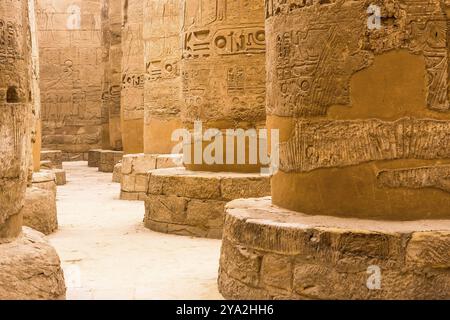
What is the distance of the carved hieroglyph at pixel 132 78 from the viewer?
1194 centimetres

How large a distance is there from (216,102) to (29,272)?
3609 mm

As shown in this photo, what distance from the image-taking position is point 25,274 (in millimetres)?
3689

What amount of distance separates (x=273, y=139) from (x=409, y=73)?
3.27 feet

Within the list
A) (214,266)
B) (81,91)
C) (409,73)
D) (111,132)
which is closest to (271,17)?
(409,73)

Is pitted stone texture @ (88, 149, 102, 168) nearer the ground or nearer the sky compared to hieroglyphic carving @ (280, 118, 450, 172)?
nearer the ground

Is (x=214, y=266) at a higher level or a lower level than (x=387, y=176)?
lower

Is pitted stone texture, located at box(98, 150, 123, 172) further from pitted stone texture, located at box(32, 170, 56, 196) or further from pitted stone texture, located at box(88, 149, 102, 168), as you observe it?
pitted stone texture, located at box(32, 170, 56, 196)

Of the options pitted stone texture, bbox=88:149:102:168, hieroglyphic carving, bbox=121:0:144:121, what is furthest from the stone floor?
pitted stone texture, bbox=88:149:102:168

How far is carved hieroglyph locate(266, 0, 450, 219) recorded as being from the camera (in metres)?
4.02

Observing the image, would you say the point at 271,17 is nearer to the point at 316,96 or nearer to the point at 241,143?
the point at 316,96

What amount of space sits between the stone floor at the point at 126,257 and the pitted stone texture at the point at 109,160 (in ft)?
17.3

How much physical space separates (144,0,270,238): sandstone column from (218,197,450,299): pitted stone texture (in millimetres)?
2427

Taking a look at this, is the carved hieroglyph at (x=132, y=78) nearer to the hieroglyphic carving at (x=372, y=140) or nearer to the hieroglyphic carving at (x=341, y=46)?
the hieroglyphic carving at (x=341, y=46)

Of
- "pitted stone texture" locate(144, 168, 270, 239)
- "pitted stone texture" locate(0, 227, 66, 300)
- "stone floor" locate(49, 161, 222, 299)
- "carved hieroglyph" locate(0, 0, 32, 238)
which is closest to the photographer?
"pitted stone texture" locate(0, 227, 66, 300)
